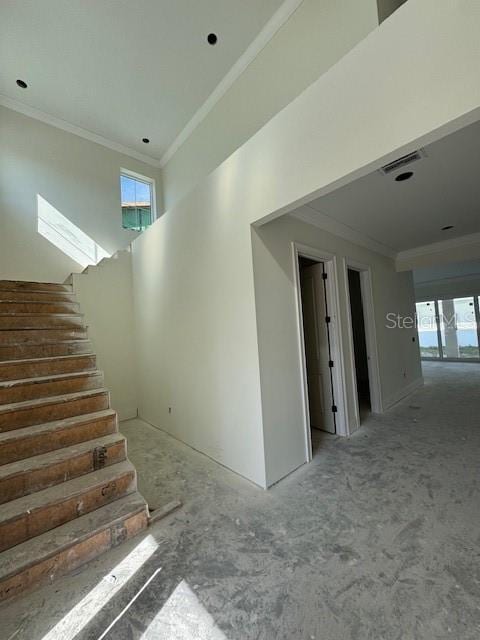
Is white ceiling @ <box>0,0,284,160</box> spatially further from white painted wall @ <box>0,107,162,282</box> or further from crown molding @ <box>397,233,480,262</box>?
crown molding @ <box>397,233,480,262</box>

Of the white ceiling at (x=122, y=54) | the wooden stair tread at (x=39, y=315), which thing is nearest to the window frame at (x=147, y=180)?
the white ceiling at (x=122, y=54)

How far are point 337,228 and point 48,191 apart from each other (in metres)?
4.86

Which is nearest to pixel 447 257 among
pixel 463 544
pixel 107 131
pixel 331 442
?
pixel 331 442

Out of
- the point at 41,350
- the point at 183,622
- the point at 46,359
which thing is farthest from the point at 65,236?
the point at 183,622

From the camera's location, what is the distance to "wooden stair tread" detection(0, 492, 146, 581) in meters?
1.47

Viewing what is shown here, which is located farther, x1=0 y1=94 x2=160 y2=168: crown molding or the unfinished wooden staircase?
x1=0 y1=94 x2=160 y2=168: crown molding

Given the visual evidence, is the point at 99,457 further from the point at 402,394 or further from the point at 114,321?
the point at 402,394

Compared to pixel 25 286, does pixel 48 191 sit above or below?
above

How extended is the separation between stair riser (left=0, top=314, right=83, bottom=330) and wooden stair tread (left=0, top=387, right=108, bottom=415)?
39.6 inches

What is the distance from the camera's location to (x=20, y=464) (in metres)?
1.85

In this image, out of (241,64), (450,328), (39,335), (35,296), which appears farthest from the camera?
(450,328)

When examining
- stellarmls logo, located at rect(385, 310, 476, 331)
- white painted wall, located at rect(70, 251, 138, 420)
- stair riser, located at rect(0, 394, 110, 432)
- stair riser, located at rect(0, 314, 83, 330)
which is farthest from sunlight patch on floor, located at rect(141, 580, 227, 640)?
stellarmls logo, located at rect(385, 310, 476, 331)

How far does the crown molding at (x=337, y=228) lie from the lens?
2.94 m

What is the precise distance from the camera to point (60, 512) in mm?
1729
